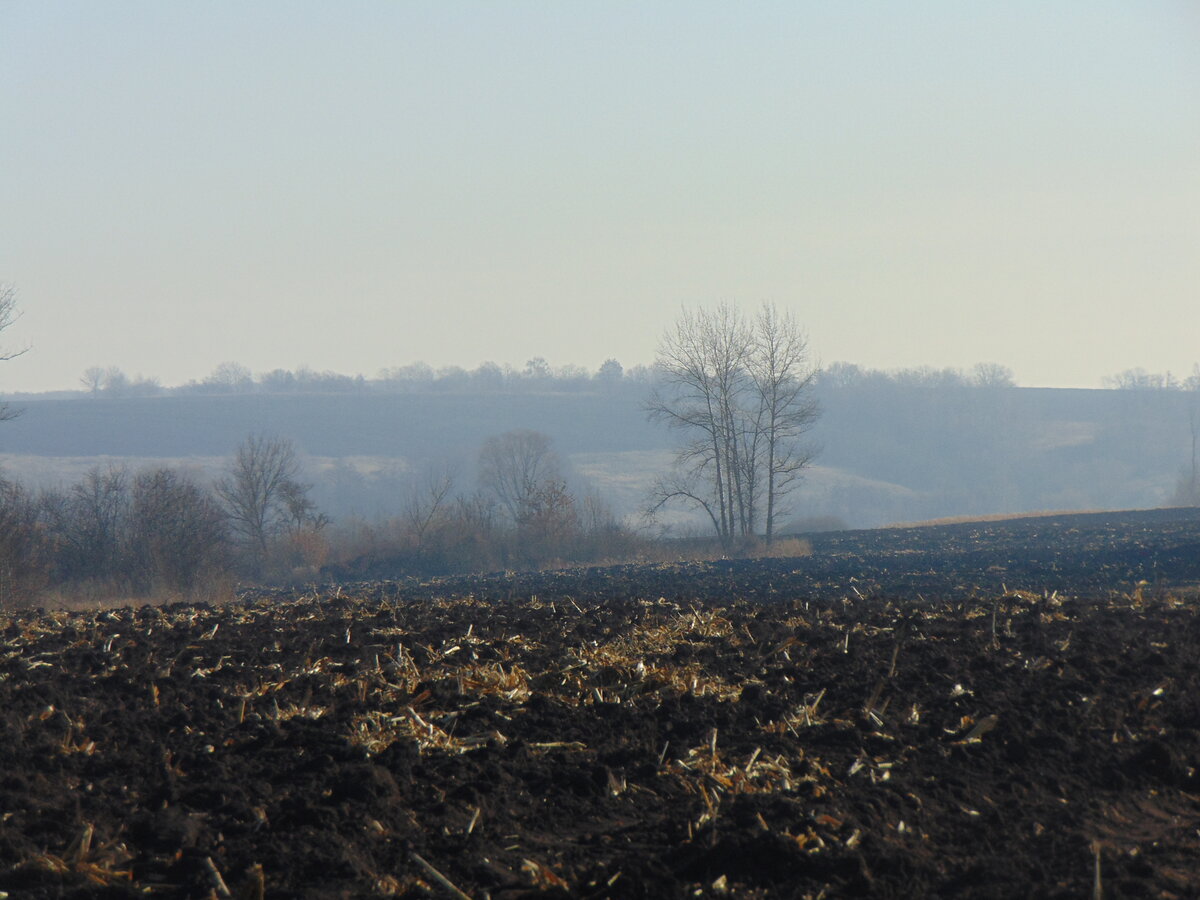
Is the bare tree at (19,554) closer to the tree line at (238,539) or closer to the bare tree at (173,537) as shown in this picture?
the tree line at (238,539)

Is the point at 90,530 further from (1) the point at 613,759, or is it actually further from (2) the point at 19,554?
(1) the point at 613,759

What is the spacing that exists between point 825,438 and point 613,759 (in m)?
107

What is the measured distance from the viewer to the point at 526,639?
10.3m

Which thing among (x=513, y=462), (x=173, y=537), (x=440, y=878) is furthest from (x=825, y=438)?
(x=440, y=878)

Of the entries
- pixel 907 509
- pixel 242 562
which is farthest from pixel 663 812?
pixel 907 509

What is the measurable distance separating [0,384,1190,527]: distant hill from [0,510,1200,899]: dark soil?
73.7m

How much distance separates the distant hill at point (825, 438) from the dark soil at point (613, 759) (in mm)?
73740

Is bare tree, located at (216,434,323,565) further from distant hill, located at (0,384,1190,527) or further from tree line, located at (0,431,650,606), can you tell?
distant hill, located at (0,384,1190,527)

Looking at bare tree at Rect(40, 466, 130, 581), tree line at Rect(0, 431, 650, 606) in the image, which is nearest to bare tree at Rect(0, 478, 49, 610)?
tree line at Rect(0, 431, 650, 606)

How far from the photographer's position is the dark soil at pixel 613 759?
165 inches

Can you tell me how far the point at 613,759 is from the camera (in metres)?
5.84

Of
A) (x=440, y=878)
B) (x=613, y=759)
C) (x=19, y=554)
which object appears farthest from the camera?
(x=19, y=554)

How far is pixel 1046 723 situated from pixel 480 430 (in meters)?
104

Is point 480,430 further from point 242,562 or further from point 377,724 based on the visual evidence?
point 377,724
